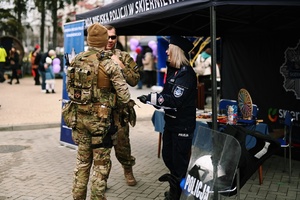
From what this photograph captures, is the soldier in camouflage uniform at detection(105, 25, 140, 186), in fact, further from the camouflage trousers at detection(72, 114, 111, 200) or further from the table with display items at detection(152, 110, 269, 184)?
the table with display items at detection(152, 110, 269, 184)

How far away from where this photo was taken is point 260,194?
527 centimetres

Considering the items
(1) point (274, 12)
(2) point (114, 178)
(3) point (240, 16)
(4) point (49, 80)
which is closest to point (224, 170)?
(2) point (114, 178)

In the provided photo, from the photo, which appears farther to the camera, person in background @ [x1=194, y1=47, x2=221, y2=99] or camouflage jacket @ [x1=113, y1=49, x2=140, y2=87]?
person in background @ [x1=194, y1=47, x2=221, y2=99]

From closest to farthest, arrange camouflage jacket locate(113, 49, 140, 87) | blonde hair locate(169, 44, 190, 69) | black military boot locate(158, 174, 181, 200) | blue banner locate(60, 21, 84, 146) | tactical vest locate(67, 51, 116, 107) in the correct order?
tactical vest locate(67, 51, 116, 107) < black military boot locate(158, 174, 181, 200) < blonde hair locate(169, 44, 190, 69) < camouflage jacket locate(113, 49, 140, 87) < blue banner locate(60, 21, 84, 146)

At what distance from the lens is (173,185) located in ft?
15.0

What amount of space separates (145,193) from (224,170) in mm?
2096

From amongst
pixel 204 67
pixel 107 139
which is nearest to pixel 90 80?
pixel 107 139

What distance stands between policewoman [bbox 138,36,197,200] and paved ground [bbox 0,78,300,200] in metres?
0.68

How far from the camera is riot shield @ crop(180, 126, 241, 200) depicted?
335 cm

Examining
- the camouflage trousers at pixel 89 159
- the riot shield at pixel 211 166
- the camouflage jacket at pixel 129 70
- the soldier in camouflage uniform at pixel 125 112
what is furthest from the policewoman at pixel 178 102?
the riot shield at pixel 211 166

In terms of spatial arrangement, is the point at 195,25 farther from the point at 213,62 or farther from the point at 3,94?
the point at 3,94

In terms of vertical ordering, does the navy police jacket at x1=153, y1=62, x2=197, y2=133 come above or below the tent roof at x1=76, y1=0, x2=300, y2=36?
below

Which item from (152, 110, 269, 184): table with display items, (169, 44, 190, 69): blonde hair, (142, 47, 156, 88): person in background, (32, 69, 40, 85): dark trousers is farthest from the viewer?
(32, 69, 40, 85): dark trousers

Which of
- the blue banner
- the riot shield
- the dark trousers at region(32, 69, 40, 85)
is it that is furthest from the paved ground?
the dark trousers at region(32, 69, 40, 85)
